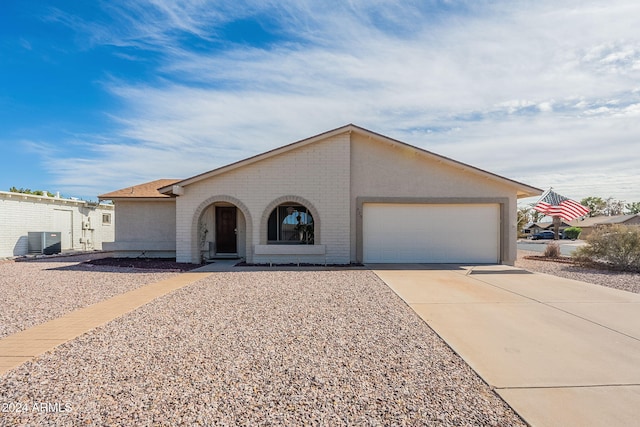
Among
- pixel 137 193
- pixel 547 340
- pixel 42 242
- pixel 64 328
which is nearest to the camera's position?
pixel 547 340

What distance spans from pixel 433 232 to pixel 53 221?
21.6 meters

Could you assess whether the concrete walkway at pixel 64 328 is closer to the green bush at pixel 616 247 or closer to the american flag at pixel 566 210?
the green bush at pixel 616 247

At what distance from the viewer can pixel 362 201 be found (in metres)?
14.5

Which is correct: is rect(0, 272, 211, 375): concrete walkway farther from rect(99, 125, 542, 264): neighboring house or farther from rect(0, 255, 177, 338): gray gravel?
rect(99, 125, 542, 264): neighboring house

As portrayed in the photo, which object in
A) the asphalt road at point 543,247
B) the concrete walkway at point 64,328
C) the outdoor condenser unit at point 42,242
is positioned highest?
the outdoor condenser unit at point 42,242

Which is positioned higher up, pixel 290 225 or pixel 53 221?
pixel 53 221

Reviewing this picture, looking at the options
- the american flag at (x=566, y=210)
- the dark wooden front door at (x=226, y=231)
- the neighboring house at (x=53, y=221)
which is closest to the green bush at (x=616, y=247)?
the american flag at (x=566, y=210)

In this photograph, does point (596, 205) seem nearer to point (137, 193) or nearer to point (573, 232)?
point (573, 232)

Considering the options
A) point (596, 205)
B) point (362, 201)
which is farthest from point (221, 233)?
point (596, 205)

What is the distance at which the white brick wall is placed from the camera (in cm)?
1428

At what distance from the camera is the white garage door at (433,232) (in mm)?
14742

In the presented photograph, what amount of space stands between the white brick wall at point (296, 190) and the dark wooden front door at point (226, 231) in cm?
231

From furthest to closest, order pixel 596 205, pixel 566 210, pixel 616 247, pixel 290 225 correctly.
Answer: pixel 596 205 → pixel 566 210 → pixel 290 225 → pixel 616 247

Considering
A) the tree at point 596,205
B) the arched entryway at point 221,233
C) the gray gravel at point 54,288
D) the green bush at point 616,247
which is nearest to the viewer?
the gray gravel at point 54,288
